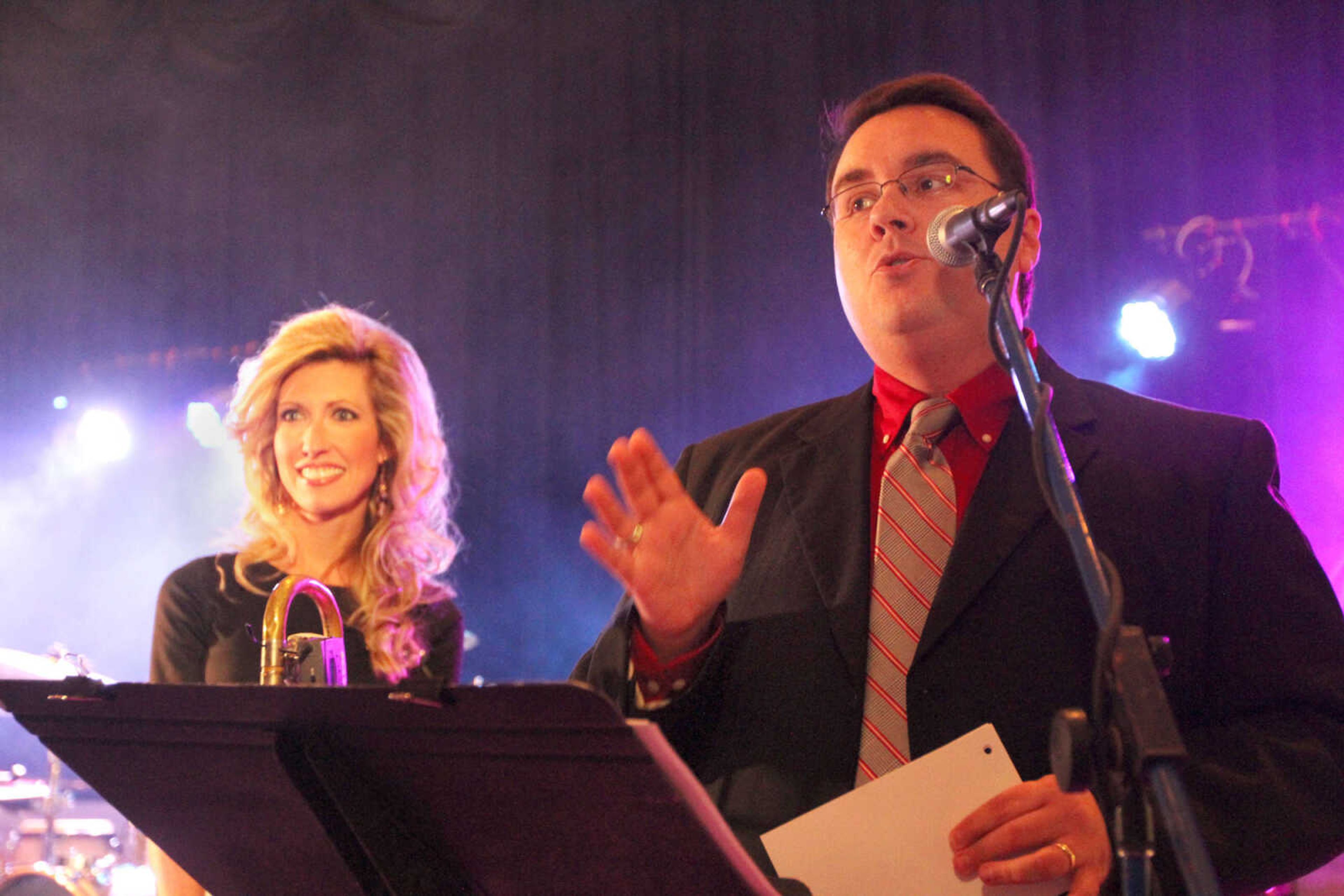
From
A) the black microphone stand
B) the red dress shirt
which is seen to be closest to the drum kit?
the red dress shirt

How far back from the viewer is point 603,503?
1.37 metres

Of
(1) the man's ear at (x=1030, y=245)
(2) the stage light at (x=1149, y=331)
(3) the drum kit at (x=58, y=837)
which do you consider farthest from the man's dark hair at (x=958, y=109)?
(3) the drum kit at (x=58, y=837)

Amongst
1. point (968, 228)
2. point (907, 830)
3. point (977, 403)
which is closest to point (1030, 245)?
point (977, 403)

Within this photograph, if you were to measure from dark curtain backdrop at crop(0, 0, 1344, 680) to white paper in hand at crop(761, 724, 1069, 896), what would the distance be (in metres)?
3.40

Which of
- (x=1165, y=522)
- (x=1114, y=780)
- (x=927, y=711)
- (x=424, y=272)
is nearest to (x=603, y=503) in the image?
(x=927, y=711)

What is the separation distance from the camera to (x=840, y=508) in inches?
69.9

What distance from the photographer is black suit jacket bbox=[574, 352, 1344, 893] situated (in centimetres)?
142

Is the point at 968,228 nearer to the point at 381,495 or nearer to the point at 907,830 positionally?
the point at 907,830

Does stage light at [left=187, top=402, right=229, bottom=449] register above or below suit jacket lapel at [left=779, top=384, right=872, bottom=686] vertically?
above

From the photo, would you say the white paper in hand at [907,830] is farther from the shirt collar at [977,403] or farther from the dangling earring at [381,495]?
the dangling earring at [381,495]

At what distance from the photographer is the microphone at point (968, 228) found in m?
1.20

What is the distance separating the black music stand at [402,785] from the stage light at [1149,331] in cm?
383

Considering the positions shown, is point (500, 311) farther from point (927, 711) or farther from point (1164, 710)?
point (1164, 710)

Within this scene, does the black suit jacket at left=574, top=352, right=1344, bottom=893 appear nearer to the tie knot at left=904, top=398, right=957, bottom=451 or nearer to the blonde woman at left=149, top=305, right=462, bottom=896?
the tie knot at left=904, top=398, right=957, bottom=451
